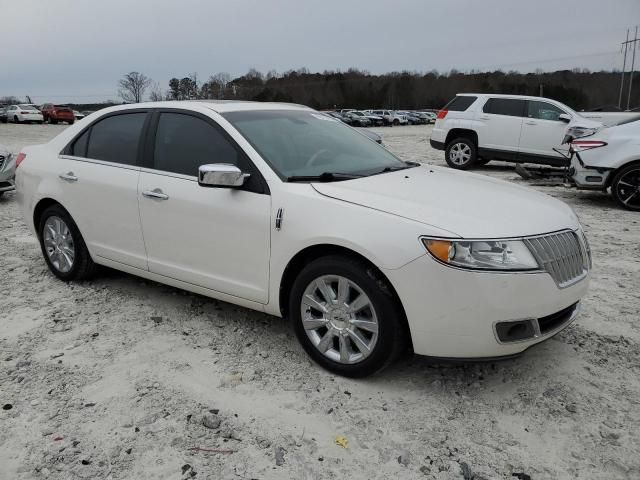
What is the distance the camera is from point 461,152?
13.0 m

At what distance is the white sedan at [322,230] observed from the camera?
2787 mm

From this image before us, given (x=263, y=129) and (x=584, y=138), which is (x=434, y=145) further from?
(x=263, y=129)

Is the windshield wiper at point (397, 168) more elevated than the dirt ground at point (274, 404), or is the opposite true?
the windshield wiper at point (397, 168)

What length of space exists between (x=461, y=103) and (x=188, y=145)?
1061 cm

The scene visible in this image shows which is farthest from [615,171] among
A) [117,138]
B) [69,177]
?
[69,177]

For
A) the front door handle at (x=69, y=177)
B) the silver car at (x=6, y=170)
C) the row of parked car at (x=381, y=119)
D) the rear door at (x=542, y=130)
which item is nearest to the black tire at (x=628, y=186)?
the rear door at (x=542, y=130)

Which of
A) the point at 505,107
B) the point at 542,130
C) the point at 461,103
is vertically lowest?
the point at 542,130

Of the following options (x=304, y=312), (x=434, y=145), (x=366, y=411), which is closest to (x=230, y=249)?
(x=304, y=312)

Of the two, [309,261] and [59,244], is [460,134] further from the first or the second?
[309,261]

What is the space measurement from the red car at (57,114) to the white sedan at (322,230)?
40.0 m

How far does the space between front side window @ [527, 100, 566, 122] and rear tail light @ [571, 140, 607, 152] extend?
3917 millimetres

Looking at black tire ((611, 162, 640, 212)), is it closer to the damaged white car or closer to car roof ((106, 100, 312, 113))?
the damaged white car

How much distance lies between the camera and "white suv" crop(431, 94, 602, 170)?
1185 centimetres

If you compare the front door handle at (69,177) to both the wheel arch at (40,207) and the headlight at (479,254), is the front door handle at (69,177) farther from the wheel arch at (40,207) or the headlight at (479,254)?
the headlight at (479,254)
